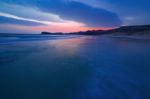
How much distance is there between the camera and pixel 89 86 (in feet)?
16.0

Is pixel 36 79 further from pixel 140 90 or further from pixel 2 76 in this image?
pixel 140 90

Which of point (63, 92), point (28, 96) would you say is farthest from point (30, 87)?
point (63, 92)

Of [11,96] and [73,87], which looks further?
[73,87]

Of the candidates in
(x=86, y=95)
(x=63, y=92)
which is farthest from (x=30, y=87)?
(x=86, y=95)

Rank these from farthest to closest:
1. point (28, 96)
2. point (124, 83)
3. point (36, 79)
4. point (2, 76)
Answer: point (2, 76), point (36, 79), point (124, 83), point (28, 96)

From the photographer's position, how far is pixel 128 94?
13.8ft

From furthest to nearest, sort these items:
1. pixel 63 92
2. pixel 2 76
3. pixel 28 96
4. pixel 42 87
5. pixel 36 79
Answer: pixel 2 76, pixel 36 79, pixel 42 87, pixel 63 92, pixel 28 96

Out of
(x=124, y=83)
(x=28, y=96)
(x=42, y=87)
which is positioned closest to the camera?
(x=28, y=96)

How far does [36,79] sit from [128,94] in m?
3.24

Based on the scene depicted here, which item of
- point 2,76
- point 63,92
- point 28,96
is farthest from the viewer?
point 2,76

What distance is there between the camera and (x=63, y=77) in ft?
18.9

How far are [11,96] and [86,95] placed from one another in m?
2.09

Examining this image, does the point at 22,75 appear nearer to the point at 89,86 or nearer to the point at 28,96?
the point at 28,96

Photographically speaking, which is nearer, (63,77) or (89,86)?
(89,86)
